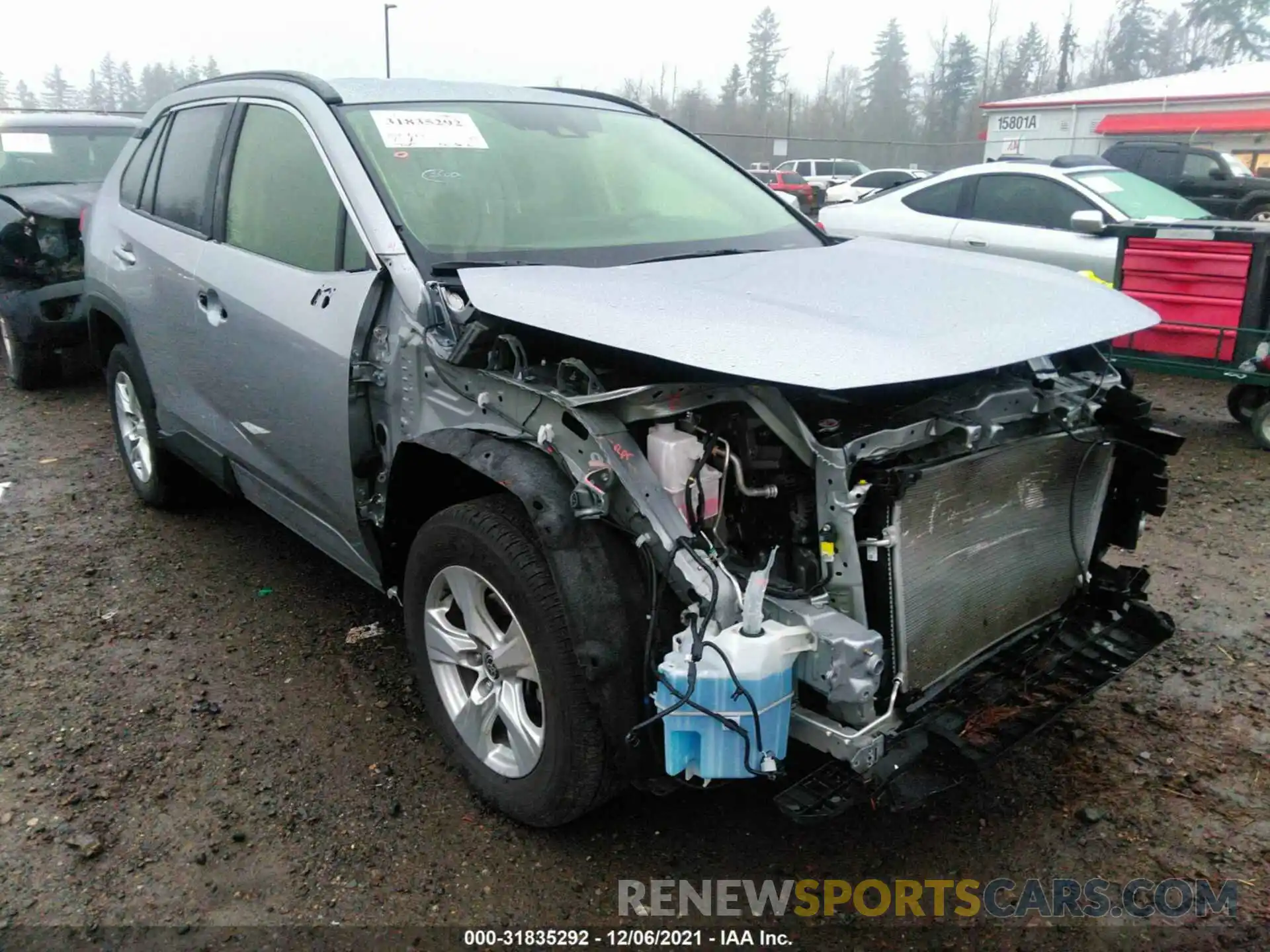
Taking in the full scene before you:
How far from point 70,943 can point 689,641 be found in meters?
1.64

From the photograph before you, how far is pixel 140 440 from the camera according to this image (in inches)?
192

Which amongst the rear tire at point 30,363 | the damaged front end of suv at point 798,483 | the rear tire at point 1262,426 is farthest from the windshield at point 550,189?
the rear tire at point 30,363

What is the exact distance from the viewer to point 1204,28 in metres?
58.6

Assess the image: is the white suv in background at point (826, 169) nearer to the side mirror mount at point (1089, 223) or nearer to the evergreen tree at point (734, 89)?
the side mirror mount at point (1089, 223)

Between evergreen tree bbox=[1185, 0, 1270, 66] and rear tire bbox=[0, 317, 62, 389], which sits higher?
evergreen tree bbox=[1185, 0, 1270, 66]

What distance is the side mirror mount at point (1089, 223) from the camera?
6461 millimetres

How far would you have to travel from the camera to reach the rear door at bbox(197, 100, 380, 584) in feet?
9.83

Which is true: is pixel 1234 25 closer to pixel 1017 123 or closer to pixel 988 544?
pixel 1017 123

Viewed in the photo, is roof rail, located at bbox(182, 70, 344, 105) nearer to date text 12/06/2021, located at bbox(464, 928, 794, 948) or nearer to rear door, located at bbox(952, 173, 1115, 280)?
date text 12/06/2021, located at bbox(464, 928, 794, 948)

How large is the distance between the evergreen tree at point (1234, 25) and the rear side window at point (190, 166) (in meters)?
66.1

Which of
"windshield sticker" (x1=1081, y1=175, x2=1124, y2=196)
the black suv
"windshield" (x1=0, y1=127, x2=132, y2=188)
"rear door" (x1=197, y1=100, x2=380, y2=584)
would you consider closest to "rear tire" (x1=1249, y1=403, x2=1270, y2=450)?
"windshield sticker" (x1=1081, y1=175, x2=1124, y2=196)

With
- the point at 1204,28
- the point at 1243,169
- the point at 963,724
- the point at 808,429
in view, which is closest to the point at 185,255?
the point at 808,429

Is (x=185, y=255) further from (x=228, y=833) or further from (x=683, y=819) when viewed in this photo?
(x=683, y=819)

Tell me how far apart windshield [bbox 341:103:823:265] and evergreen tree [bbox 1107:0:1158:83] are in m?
73.5
